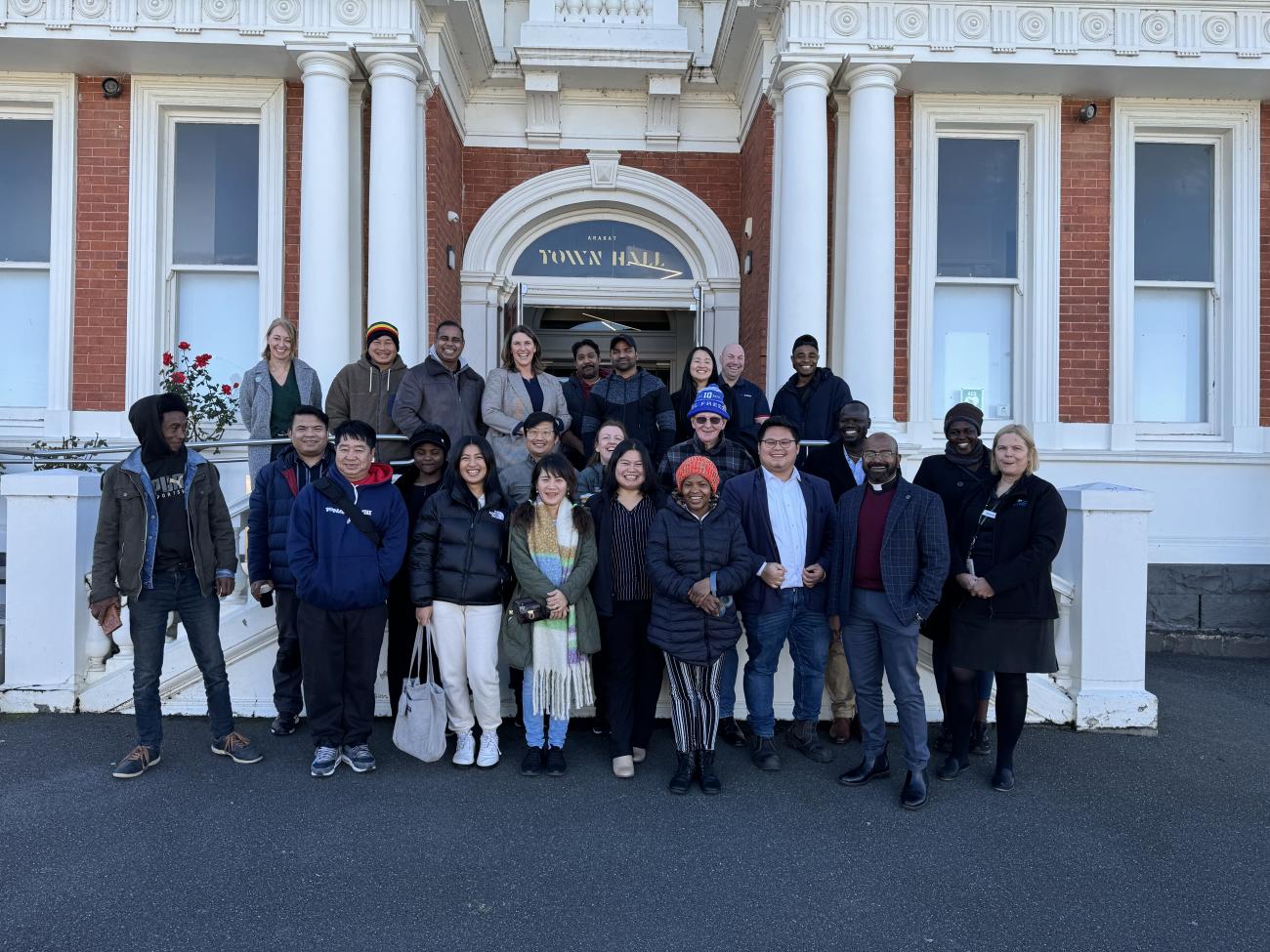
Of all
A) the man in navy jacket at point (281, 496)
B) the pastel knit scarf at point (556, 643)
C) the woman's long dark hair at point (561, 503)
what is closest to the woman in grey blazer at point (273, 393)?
the man in navy jacket at point (281, 496)

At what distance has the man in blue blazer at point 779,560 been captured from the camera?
4.72m

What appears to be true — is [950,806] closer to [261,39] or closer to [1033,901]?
[1033,901]

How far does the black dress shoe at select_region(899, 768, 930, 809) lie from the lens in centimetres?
422

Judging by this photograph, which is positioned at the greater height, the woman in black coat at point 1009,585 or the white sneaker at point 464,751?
the woman in black coat at point 1009,585

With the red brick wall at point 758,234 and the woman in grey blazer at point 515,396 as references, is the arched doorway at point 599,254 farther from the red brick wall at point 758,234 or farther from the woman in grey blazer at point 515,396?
the woman in grey blazer at point 515,396

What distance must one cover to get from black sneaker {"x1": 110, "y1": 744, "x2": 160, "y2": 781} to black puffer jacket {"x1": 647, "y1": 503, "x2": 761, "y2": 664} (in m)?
2.52

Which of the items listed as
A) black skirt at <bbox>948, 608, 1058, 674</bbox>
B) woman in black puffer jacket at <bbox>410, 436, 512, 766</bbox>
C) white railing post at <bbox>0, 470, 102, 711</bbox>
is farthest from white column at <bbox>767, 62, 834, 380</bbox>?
white railing post at <bbox>0, 470, 102, 711</bbox>

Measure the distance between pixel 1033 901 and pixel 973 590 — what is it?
56.4 inches

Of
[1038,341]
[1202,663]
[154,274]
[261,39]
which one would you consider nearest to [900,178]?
[1038,341]

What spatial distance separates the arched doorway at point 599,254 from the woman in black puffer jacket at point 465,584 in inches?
191

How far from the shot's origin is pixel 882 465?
4438mm

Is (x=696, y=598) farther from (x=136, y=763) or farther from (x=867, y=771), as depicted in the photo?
(x=136, y=763)

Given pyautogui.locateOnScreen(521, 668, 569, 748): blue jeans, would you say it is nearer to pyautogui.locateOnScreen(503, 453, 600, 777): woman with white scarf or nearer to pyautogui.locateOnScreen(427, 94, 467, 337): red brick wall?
pyautogui.locateOnScreen(503, 453, 600, 777): woman with white scarf

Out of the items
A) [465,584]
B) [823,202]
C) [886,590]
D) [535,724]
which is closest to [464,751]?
[535,724]
